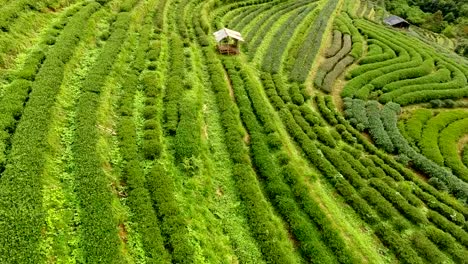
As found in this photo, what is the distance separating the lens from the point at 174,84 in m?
35.5

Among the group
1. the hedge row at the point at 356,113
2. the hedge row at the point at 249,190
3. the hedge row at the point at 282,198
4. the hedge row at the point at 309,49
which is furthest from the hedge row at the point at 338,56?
the hedge row at the point at 282,198

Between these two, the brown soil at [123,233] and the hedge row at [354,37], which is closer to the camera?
the brown soil at [123,233]

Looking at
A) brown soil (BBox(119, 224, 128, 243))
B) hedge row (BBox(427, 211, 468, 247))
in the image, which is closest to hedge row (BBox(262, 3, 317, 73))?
hedge row (BBox(427, 211, 468, 247))

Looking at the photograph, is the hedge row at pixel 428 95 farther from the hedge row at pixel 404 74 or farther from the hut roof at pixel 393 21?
the hut roof at pixel 393 21

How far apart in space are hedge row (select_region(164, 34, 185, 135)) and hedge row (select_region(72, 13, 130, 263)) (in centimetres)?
567

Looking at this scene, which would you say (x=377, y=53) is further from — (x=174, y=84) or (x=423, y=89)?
(x=174, y=84)

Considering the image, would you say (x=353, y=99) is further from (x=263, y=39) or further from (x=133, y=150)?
(x=133, y=150)

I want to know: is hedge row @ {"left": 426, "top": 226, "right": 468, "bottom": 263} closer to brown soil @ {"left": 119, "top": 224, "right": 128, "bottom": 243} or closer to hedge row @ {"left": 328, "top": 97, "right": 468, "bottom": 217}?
hedge row @ {"left": 328, "top": 97, "right": 468, "bottom": 217}

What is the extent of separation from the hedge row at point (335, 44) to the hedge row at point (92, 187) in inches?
1405

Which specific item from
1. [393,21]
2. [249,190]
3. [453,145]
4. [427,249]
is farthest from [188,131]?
[393,21]

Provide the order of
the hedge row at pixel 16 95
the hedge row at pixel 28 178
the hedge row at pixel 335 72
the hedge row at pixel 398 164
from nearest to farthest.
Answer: the hedge row at pixel 28 178 < the hedge row at pixel 16 95 < the hedge row at pixel 398 164 < the hedge row at pixel 335 72

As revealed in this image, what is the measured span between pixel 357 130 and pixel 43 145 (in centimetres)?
3103

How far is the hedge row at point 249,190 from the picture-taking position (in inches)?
935

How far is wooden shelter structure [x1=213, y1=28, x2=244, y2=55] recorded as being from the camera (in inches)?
1795
